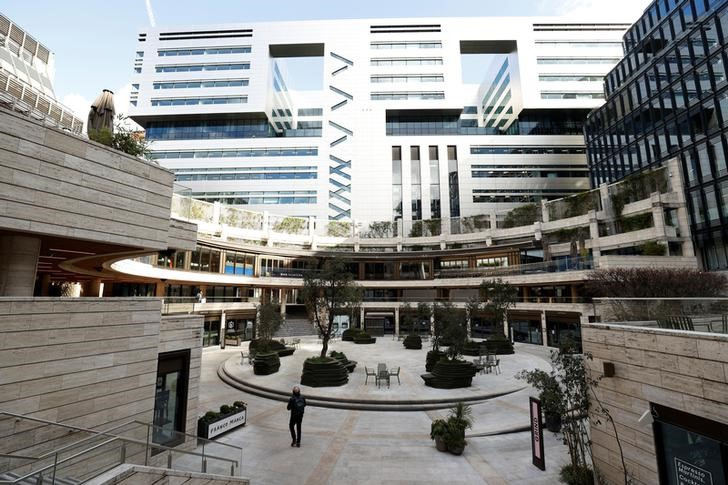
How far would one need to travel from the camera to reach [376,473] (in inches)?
356

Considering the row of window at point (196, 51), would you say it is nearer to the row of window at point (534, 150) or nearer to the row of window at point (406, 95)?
the row of window at point (406, 95)

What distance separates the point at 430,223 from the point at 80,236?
42.3 meters

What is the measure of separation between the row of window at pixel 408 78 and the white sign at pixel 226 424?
195 ft

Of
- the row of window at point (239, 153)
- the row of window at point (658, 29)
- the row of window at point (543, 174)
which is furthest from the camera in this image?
the row of window at point (239, 153)

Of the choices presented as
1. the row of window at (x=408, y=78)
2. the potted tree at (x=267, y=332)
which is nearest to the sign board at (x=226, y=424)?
the potted tree at (x=267, y=332)

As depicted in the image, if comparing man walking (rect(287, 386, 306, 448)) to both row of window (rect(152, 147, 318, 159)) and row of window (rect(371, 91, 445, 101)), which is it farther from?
row of window (rect(371, 91, 445, 101))

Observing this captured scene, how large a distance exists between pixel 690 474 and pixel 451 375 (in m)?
10.9

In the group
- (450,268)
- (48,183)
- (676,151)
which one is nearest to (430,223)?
(450,268)

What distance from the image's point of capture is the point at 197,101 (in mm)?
57375

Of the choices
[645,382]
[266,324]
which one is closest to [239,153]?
[266,324]

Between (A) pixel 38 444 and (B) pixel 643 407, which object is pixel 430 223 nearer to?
(B) pixel 643 407

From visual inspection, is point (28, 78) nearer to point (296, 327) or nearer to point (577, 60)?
point (296, 327)

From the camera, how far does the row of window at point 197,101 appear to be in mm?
57359

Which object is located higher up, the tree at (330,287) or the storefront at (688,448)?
the tree at (330,287)
